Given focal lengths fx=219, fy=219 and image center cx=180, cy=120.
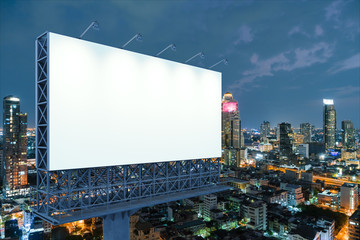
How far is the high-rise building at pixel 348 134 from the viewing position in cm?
11362

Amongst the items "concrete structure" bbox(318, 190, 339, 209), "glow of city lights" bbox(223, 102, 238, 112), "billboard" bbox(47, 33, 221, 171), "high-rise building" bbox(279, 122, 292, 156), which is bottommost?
"concrete structure" bbox(318, 190, 339, 209)

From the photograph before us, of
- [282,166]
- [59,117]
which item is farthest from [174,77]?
[282,166]

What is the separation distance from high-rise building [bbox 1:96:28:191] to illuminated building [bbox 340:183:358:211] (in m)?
60.4

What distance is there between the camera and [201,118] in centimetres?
1050

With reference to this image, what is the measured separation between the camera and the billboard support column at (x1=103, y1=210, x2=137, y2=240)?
28.1 ft

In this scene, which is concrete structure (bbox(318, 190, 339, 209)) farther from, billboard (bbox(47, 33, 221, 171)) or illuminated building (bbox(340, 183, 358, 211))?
billboard (bbox(47, 33, 221, 171))

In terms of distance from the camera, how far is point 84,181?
7.82 meters

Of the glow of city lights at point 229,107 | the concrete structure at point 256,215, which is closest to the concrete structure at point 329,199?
the concrete structure at point 256,215

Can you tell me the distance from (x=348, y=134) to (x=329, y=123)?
1350 centimetres

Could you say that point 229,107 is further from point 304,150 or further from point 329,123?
point 329,123

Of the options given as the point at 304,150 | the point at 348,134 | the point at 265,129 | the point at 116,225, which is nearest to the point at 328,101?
the point at 348,134

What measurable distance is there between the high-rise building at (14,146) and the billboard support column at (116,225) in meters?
48.8

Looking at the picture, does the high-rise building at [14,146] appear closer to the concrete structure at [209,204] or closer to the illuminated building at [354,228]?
the concrete structure at [209,204]

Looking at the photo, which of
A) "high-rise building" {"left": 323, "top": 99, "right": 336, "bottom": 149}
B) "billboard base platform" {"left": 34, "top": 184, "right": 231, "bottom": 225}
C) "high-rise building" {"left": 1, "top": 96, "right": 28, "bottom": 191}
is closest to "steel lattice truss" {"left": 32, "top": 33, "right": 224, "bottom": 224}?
"billboard base platform" {"left": 34, "top": 184, "right": 231, "bottom": 225}
